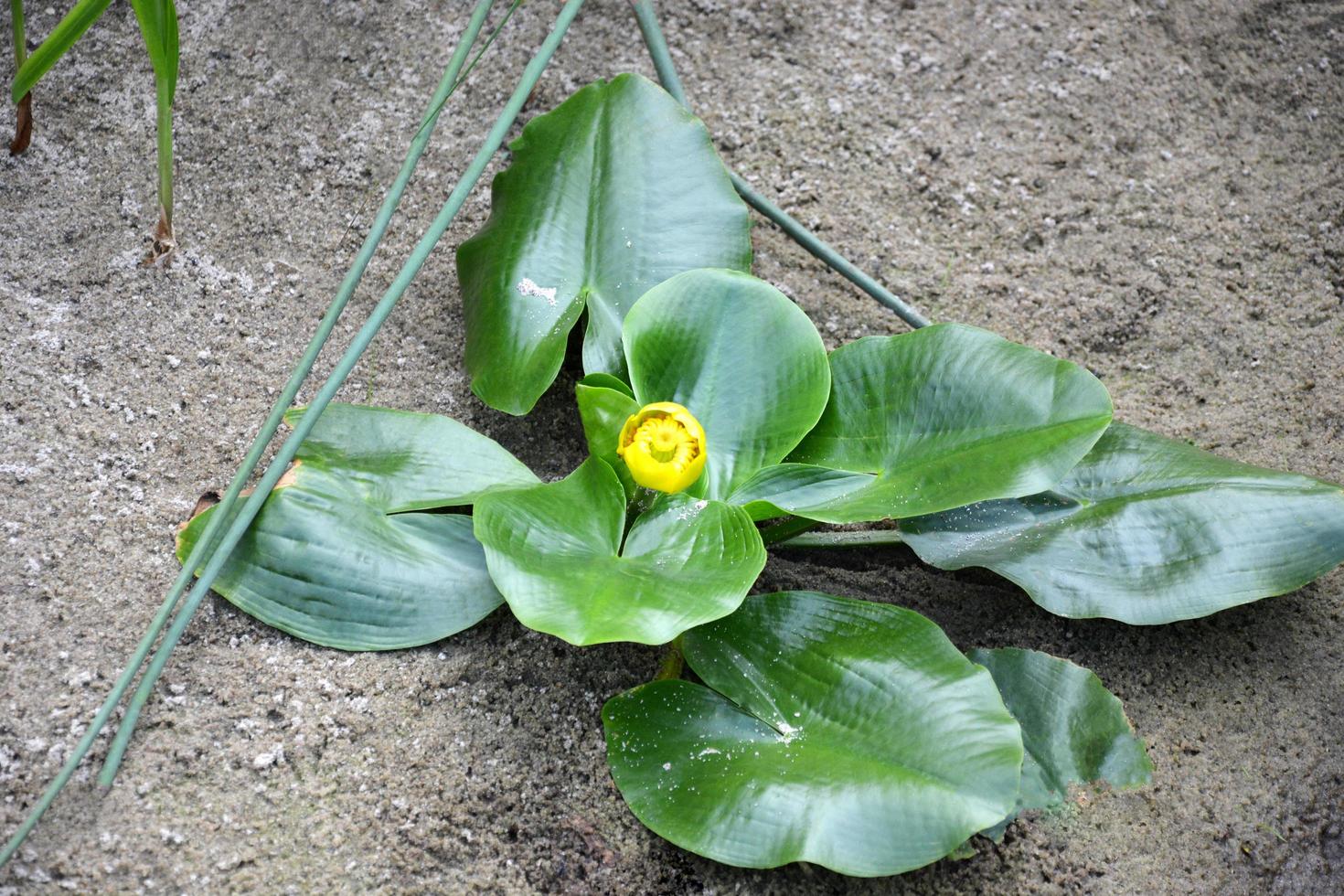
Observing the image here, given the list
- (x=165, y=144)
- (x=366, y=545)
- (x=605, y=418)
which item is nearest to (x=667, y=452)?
(x=605, y=418)

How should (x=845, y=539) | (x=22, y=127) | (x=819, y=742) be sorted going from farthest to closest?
(x=22, y=127) → (x=845, y=539) → (x=819, y=742)

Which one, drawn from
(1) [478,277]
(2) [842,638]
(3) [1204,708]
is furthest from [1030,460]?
(1) [478,277]

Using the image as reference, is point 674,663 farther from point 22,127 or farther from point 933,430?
point 22,127

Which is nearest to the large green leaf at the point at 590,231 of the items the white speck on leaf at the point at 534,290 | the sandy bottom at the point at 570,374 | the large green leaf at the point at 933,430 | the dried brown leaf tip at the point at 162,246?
the white speck on leaf at the point at 534,290

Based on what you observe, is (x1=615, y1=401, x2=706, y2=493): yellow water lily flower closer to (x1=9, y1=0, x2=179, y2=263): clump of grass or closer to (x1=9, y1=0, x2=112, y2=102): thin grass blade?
(x1=9, y1=0, x2=179, y2=263): clump of grass

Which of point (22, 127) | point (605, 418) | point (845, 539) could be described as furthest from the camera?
point (22, 127)

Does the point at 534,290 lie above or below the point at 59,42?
below

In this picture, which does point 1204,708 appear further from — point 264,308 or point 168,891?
point 264,308

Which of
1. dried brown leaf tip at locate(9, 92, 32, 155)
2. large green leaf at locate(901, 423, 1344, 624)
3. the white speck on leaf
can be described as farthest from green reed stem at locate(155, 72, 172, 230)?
large green leaf at locate(901, 423, 1344, 624)
